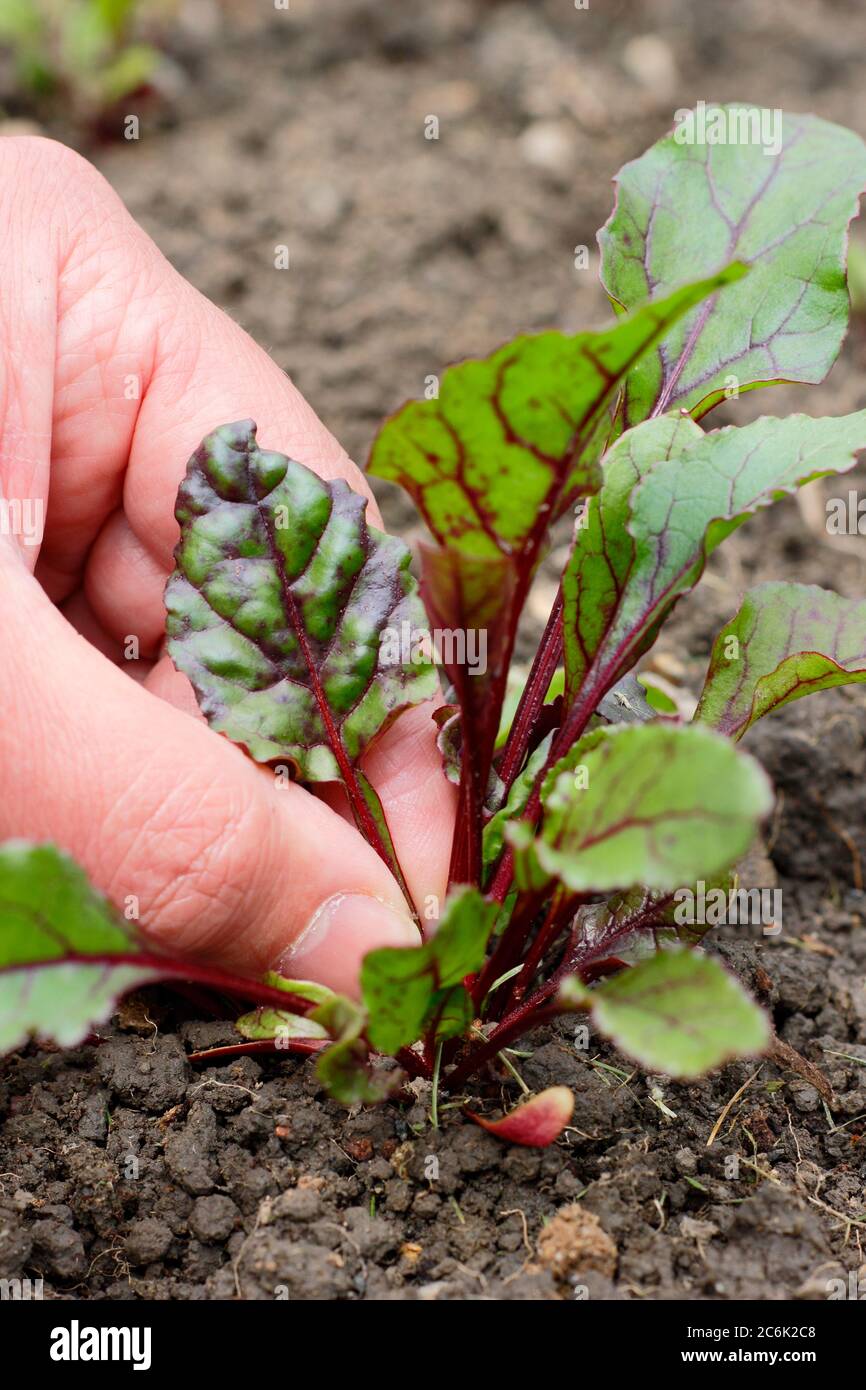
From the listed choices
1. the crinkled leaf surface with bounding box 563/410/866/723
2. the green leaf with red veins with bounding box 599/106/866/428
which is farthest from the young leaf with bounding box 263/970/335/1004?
the green leaf with red veins with bounding box 599/106/866/428

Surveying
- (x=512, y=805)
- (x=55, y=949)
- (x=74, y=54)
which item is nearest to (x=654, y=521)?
(x=512, y=805)

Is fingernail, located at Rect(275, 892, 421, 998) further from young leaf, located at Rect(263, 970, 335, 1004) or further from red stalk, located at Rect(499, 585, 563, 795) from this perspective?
red stalk, located at Rect(499, 585, 563, 795)

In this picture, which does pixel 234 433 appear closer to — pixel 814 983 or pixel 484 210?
pixel 814 983

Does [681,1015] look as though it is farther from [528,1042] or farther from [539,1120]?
[528,1042]

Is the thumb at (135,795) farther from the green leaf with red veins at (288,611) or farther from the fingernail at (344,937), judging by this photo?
the green leaf with red veins at (288,611)

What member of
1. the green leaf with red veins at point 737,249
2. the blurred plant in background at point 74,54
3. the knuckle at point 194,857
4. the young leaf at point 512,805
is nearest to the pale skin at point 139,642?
the knuckle at point 194,857
